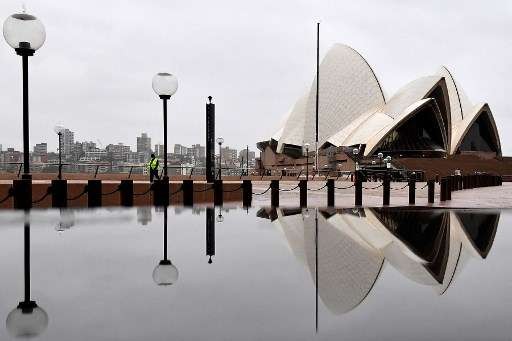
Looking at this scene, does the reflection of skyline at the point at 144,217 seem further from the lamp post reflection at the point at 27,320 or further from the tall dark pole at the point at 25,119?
the lamp post reflection at the point at 27,320

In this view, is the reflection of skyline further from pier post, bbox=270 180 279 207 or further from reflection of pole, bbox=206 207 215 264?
pier post, bbox=270 180 279 207

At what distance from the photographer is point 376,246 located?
18.4 feet

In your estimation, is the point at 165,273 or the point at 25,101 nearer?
the point at 165,273

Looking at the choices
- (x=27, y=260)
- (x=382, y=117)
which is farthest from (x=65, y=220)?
(x=382, y=117)

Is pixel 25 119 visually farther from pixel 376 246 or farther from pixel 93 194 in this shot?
pixel 376 246

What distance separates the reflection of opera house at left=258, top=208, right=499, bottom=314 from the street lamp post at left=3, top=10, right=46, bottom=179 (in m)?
5.06

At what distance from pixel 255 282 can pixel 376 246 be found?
2.27 meters

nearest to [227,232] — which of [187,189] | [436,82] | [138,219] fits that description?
[138,219]

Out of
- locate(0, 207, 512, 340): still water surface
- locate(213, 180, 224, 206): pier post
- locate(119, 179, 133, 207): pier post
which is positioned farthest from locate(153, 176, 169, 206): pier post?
locate(0, 207, 512, 340): still water surface

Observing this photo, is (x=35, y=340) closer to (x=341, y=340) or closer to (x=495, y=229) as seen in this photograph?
(x=341, y=340)

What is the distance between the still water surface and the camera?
2.67 meters

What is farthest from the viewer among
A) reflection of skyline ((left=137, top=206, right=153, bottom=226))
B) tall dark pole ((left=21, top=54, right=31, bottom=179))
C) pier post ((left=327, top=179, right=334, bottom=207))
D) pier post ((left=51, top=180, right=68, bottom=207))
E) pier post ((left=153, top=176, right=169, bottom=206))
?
pier post ((left=153, top=176, right=169, bottom=206))

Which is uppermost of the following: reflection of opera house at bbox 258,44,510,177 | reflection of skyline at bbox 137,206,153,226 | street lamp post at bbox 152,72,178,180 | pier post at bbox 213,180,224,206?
reflection of opera house at bbox 258,44,510,177

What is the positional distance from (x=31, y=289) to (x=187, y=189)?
29.6 ft
